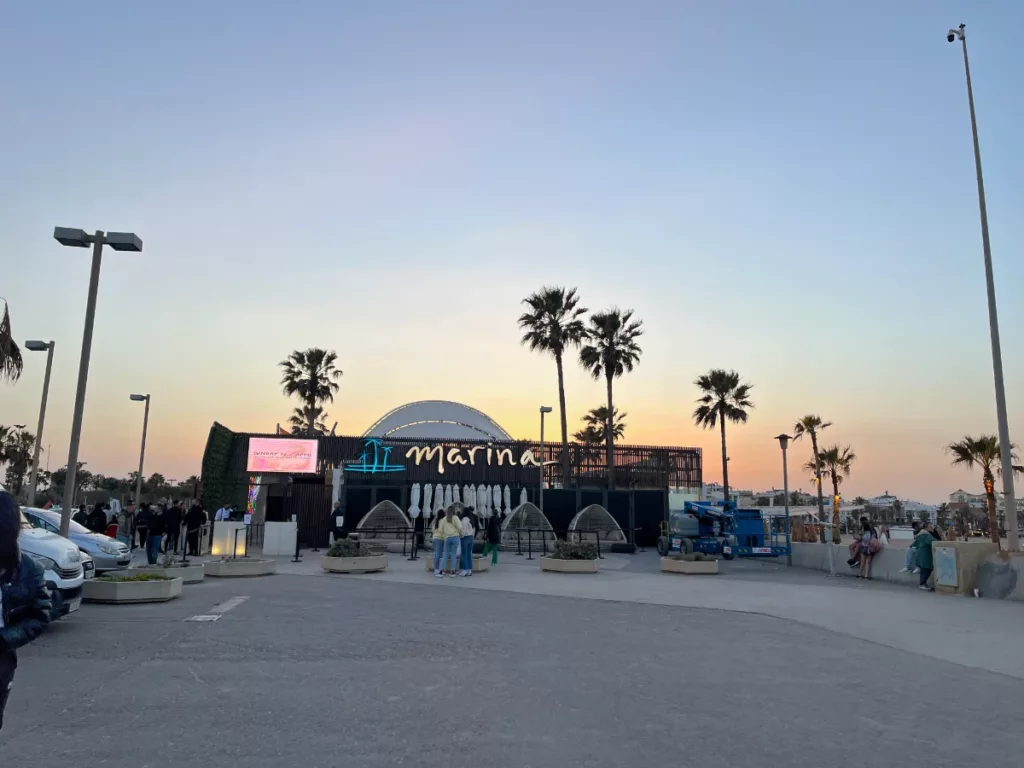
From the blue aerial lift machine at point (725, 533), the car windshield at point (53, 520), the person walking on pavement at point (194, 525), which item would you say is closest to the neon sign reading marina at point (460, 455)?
the blue aerial lift machine at point (725, 533)

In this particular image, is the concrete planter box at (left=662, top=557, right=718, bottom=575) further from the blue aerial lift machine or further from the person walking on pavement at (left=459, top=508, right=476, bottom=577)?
the person walking on pavement at (left=459, top=508, right=476, bottom=577)

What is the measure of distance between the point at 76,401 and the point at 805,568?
20.1 metres

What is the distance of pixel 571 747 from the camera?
18.3ft

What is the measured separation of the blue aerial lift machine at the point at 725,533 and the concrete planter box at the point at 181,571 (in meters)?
14.2

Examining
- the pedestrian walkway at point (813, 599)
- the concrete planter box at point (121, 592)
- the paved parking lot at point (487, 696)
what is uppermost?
the concrete planter box at point (121, 592)

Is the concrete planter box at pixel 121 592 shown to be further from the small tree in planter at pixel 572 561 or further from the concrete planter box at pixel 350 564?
the small tree in planter at pixel 572 561

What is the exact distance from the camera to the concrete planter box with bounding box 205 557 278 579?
17797 mm

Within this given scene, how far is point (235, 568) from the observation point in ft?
58.9

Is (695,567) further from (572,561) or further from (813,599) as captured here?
(813,599)

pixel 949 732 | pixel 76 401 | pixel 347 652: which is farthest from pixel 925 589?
pixel 76 401

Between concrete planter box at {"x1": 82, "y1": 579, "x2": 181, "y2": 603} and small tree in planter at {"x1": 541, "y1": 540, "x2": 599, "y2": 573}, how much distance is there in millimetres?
9620

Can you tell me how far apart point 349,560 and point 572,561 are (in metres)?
5.58

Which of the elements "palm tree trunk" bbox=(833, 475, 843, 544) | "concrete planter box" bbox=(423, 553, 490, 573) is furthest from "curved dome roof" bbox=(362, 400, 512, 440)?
"concrete planter box" bbox=(423, 553, 490, 573)

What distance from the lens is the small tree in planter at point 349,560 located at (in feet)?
62.3
